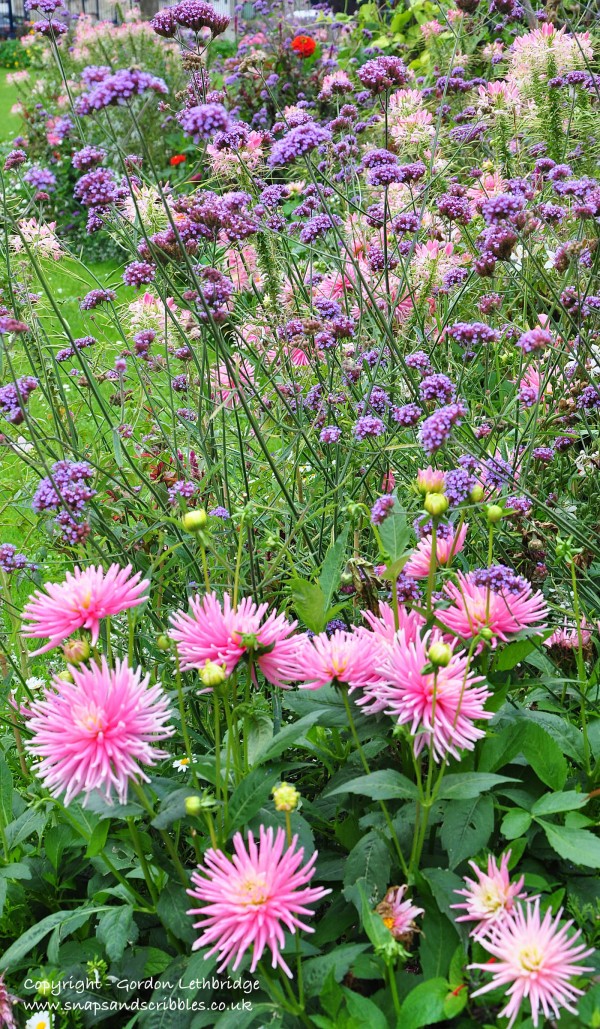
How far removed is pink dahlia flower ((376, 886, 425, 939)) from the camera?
106cm

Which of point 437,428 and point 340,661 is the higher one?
point 437,428

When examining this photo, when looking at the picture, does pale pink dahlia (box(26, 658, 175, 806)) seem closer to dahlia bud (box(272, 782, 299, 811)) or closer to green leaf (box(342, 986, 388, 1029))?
dahlia bud (box(272, 782, 299, 811))

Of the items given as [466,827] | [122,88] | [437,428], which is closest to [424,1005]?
[466,827]

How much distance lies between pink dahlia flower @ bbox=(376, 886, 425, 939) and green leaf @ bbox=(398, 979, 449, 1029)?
0.20ft

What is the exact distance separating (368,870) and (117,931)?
0.35m

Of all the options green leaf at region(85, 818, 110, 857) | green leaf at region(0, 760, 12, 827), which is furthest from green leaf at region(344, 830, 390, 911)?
green leaf at region(0, 760, 12, 827)

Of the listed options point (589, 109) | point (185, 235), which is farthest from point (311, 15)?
point (185, 235)

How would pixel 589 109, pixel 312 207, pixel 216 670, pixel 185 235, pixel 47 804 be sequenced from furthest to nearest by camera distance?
pixel 589 109 → pixel 312 207 → pixel 185 235 → pixel 47 804 → pixel 216 670

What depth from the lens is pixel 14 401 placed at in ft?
5.48

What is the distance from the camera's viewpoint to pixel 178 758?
1.67m

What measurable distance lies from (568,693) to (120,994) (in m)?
0.81

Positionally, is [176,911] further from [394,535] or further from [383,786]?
[394,535]

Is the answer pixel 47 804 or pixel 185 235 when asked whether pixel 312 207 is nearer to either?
pixel 185 235

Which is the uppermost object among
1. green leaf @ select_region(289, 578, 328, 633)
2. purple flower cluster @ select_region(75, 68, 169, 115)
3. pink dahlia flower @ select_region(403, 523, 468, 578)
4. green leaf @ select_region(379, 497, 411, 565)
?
purple flower cluster @ select_region(75, 68, 169, 115)
